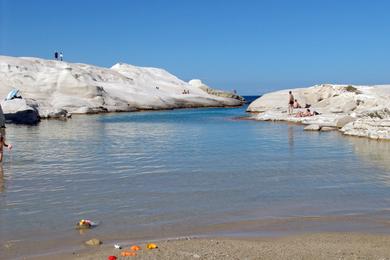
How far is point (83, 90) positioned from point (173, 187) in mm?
45949

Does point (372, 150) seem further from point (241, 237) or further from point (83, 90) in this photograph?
point (83, 90)

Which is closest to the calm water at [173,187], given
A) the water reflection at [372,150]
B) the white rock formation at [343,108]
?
the water reflection at [372,150]

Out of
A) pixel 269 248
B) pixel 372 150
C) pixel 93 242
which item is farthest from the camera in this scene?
pixel 372 150

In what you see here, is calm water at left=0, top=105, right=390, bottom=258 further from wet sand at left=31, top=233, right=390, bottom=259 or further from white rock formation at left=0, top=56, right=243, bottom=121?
white rock formation at left=0, top=56, right=243, bottom=121

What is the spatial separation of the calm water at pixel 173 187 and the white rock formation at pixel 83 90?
27357 mm

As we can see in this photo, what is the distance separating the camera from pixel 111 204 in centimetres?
938

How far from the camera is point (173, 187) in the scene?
1105cm

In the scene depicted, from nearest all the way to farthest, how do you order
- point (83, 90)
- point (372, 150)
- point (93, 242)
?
point (93, 242) → point (372, 150) → point (83, 90)

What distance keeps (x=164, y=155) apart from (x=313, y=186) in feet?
22.2

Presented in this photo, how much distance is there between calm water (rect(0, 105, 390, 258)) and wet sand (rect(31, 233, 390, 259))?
591 millimetres

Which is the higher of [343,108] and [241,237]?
[343,108]

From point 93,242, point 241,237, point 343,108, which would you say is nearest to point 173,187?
point 241,237

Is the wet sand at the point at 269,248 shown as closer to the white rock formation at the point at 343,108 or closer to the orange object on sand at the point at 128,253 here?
the orange object on sand at the point at 128,253

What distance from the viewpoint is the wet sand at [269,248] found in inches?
246
